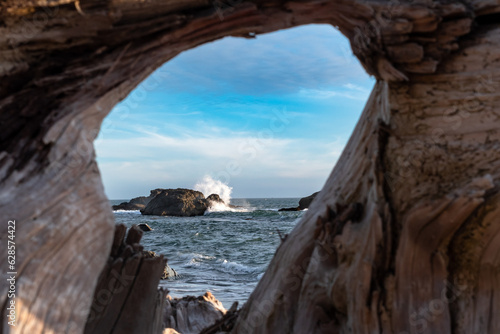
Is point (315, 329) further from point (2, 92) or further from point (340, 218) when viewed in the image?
point (2, 92)

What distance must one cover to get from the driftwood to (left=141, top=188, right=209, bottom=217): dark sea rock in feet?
129

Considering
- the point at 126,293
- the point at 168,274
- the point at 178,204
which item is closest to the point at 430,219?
Result: the point at 126,293

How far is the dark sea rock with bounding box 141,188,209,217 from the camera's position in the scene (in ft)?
140

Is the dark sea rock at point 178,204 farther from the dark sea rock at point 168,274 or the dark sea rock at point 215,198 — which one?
the dark sea rock at point 168,274

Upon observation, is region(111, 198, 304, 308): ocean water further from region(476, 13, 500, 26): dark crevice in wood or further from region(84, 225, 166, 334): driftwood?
region(476, 13, 500, 26): dark crevice in wood

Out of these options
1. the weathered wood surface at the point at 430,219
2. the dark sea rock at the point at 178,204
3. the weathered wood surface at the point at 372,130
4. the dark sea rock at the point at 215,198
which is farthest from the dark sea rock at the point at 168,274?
the dark sea rock at the point at 215,198

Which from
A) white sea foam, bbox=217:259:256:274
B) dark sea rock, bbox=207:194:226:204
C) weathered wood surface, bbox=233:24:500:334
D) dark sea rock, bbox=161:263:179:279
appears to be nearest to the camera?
weathered wood surface, bbox=233:24:500:334

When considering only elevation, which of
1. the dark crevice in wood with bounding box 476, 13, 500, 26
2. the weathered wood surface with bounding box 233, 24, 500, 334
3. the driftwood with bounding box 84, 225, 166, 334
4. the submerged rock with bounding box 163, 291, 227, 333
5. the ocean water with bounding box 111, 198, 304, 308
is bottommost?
the ocean water with bounding box 111, 198, 304, 308

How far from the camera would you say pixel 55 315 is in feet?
7.16

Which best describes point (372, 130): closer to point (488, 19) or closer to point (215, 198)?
point (488, 19)

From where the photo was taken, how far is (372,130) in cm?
304

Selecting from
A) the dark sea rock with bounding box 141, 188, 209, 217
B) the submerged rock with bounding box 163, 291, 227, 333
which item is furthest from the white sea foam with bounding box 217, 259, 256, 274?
the dark sea rock with bounding box 141, 188, 209, 217

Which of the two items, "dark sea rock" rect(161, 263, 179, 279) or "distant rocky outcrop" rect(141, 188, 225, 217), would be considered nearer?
"dark sea rock" rect(161, 263, 179, 279)

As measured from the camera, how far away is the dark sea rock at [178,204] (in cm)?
4281
